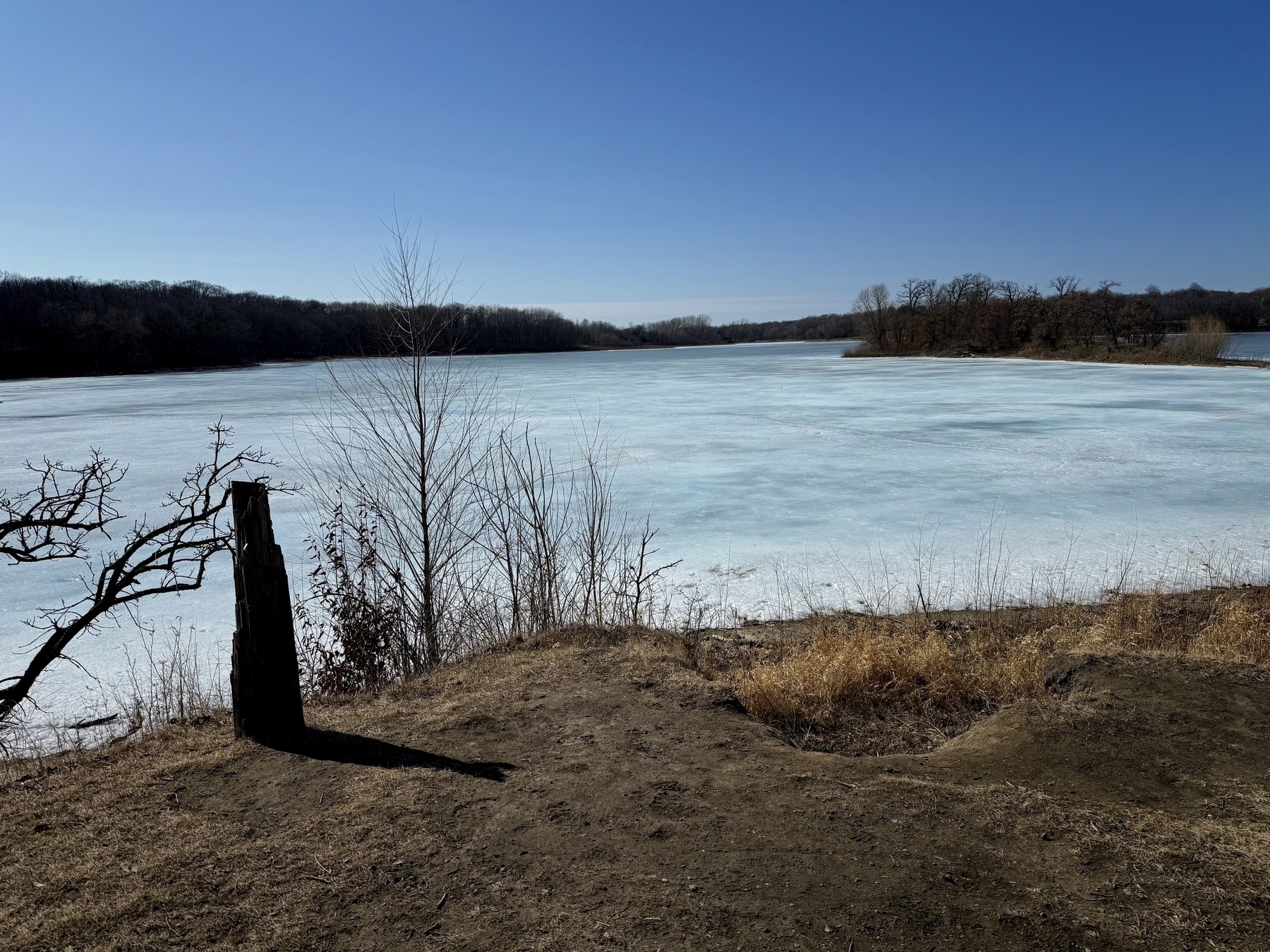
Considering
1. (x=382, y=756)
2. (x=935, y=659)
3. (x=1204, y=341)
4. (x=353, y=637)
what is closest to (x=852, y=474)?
(x=935, y=659)

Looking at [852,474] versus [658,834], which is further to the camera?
[852,474]

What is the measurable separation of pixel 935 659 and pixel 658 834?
2.54 m

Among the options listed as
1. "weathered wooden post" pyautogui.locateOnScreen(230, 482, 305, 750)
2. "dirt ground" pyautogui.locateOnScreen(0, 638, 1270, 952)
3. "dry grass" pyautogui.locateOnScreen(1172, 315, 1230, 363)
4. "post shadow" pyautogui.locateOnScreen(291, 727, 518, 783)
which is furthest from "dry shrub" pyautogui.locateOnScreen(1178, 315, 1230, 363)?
"weathered wooden post" pyautogui.locateOnScreen(230, 482, 305, 750)

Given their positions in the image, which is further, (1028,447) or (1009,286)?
(1009,286)

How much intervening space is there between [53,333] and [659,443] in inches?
2299

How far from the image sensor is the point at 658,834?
9.67ft

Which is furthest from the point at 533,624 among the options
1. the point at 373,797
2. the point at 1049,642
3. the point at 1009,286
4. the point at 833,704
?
the point at 1009,286

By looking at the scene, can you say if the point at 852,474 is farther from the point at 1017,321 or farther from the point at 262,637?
the point at 1017,321

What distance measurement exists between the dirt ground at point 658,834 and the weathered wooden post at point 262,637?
0.48 feet

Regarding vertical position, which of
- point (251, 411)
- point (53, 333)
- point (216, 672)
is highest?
point (53, 333)

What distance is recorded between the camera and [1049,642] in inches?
207

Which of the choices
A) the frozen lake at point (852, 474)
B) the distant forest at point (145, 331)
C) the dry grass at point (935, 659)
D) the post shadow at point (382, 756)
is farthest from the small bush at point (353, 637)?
the distant forest at point (145, 331)

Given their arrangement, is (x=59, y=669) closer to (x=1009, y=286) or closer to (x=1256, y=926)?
(x=1256, y=926)

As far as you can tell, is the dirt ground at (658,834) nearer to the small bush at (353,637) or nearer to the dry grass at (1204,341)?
the small bush at (353,637)
